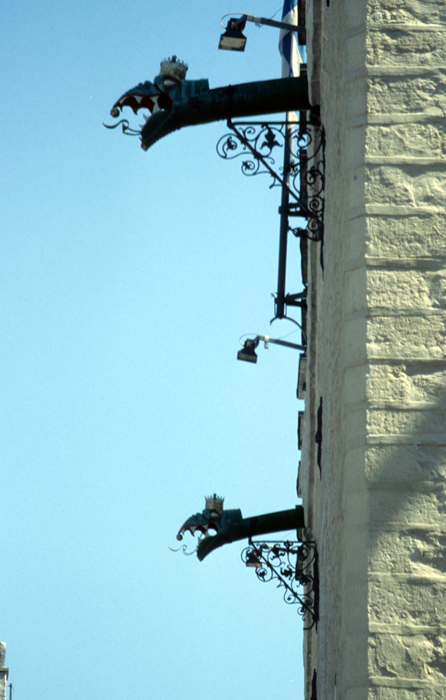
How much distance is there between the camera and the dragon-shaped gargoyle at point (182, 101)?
795 cm

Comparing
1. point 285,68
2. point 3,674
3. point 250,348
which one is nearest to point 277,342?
point 250,348

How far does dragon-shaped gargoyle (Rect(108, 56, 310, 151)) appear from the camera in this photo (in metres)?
7.95

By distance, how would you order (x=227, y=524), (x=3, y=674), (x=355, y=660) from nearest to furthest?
(x=355, y=660) → (x=227, y=524) → (x=3, y=674)

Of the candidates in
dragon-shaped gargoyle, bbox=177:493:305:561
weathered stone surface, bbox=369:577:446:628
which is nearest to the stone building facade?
weathered stone surface, bbox=369:577:446:628

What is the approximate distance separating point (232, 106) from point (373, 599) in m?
4.21

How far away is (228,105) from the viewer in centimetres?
795

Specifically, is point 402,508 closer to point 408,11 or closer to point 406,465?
point 406,465

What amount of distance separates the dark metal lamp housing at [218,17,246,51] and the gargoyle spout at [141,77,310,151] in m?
3.67

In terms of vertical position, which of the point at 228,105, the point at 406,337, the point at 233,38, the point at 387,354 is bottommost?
the point at 387,354

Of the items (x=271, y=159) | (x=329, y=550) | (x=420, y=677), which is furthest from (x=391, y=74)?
(x=420, y=677)

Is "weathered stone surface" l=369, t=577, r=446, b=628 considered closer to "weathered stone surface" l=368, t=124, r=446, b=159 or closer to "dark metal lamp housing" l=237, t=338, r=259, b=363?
"weathered stone surface" l=368, t=124, r=446, b=159

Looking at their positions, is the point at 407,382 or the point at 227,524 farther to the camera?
the point at 227,524

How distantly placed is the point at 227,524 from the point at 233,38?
553 centimetres

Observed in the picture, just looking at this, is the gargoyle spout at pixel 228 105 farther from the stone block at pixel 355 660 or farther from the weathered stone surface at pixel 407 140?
the stone block at pixel 355 660
